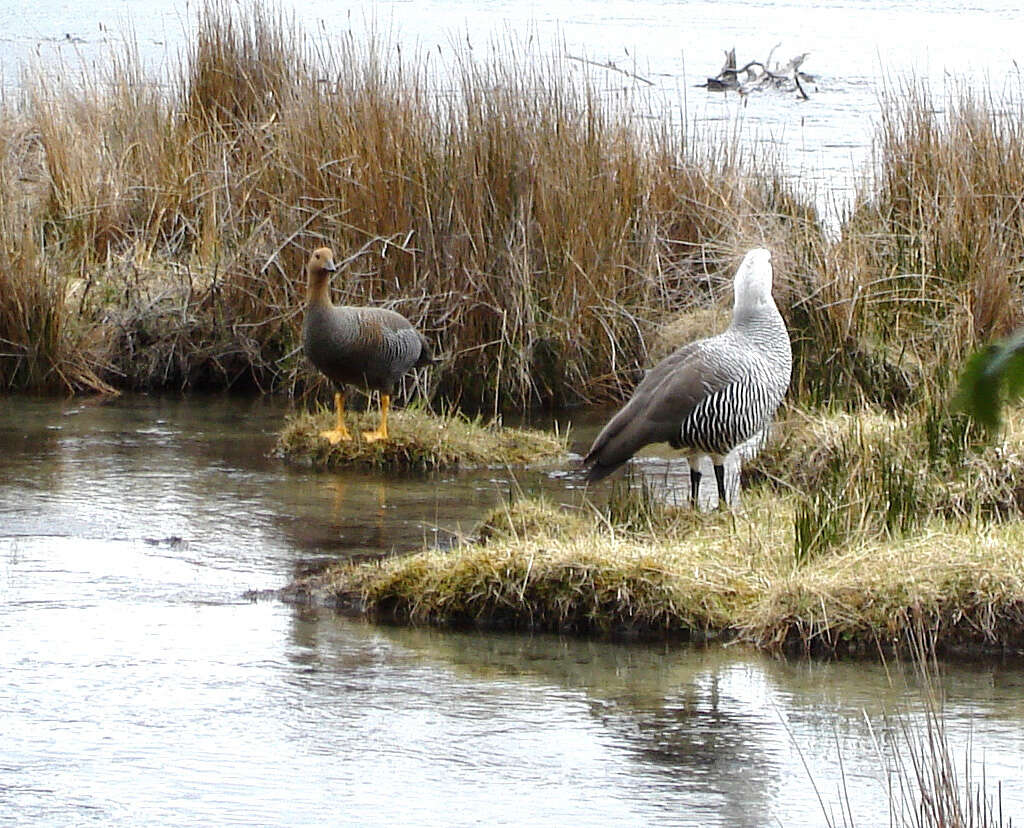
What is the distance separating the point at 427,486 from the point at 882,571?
3.04 meters

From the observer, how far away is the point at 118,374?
11188 mm

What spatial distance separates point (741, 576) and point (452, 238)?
4.74 meters

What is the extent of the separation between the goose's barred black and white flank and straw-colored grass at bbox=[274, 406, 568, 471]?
149cm

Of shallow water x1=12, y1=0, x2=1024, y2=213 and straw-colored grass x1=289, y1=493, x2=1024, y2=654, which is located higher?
shallow water x1=12, y1=0, x2=1024, y2=213

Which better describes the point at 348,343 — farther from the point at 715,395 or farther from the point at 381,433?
the point at 715,395

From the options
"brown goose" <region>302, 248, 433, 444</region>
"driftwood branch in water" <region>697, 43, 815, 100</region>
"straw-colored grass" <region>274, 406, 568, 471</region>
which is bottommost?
"straw-colored grass" <region>274, 406, 568, 471</region>

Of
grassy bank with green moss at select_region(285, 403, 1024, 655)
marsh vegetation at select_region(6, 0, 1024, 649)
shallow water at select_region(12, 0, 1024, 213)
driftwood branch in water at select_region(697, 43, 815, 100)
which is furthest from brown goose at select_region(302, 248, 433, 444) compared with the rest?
driftwood branch in water at select_region(697, 43, 815, 100)

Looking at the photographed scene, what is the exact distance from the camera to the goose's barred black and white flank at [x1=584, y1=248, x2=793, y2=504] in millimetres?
7758

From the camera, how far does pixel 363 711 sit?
5402 mm

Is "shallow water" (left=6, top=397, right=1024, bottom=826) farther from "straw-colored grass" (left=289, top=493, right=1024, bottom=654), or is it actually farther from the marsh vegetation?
the marsh vegetation

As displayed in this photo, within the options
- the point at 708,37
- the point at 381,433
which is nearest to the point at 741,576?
the point at 381,433

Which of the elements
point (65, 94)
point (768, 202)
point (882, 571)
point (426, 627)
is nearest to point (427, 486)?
point (426, 627)

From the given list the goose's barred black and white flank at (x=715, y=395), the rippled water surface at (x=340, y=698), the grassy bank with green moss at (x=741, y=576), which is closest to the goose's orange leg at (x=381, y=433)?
the rippled water surface at (x=340, y=698)

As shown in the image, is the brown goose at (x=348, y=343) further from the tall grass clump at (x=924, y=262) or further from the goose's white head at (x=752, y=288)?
the tall grass clump at (x=924, y=262)
